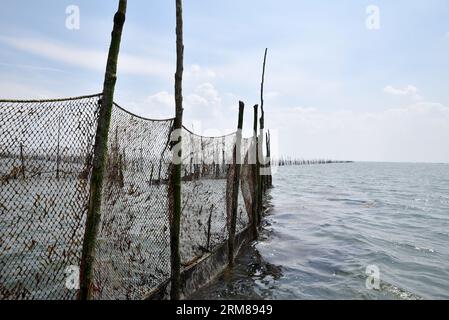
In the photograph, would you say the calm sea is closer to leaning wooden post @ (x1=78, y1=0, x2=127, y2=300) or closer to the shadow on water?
the shadow on water

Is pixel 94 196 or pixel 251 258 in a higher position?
pixel 94 196

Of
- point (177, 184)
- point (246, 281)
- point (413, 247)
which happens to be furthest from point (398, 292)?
point (177, 184)

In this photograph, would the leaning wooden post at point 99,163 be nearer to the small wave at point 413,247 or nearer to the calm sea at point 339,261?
the calm sea at point 339,261

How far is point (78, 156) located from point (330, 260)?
820 cm

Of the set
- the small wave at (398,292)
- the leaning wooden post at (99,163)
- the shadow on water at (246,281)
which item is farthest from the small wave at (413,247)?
the leaning wooden post at (99,163)

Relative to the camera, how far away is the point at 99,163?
3369 millimetres

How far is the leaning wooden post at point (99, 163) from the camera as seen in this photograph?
3289 mm

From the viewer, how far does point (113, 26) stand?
11.6 feet

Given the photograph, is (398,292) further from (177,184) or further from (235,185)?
(177,184)

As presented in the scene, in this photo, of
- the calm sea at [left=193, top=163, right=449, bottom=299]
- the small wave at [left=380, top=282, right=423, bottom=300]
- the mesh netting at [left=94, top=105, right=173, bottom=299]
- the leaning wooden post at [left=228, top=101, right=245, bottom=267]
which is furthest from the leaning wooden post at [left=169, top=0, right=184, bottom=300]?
the small wave at [left=380, top=282, right=423, bottom=300]

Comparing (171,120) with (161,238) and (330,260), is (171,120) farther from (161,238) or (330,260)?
(330,260)

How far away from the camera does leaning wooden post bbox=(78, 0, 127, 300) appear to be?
3289mm
